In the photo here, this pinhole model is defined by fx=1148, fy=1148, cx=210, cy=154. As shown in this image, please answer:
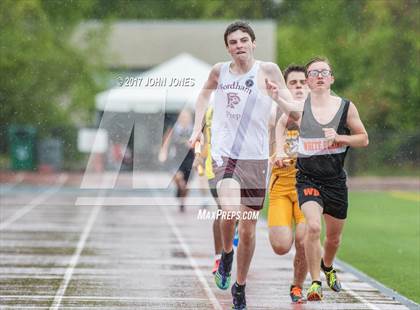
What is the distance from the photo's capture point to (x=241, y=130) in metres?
10.3

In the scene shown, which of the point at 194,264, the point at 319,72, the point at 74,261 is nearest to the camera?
the point at 319,72

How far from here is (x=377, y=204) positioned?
2878 cm

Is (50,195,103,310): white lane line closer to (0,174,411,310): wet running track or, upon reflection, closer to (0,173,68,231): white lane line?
(0,174,411,310): wet running track

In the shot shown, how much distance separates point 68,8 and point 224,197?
3433 cm

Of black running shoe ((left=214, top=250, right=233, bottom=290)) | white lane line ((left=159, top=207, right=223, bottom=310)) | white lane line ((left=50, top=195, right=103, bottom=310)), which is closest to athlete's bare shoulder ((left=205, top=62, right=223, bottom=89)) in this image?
black running shoe ((left=214, top=250, right=233, bottom=290))

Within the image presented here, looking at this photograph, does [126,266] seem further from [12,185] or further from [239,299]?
[12,185]

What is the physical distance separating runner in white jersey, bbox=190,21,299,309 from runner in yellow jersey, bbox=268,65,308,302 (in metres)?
0.49

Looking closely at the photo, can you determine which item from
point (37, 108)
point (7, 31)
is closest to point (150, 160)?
point (37, 108)

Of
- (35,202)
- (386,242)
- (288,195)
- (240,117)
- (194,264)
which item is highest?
(240,117)

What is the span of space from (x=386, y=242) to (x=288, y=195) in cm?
813

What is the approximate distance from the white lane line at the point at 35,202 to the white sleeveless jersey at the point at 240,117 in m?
10.6

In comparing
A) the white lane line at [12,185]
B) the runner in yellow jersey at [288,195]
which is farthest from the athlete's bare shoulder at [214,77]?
the white lane line at [12,185]

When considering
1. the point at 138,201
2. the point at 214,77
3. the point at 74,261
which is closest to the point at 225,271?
the point at 214,77

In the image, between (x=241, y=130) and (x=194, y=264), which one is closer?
(x=241, y=130)
